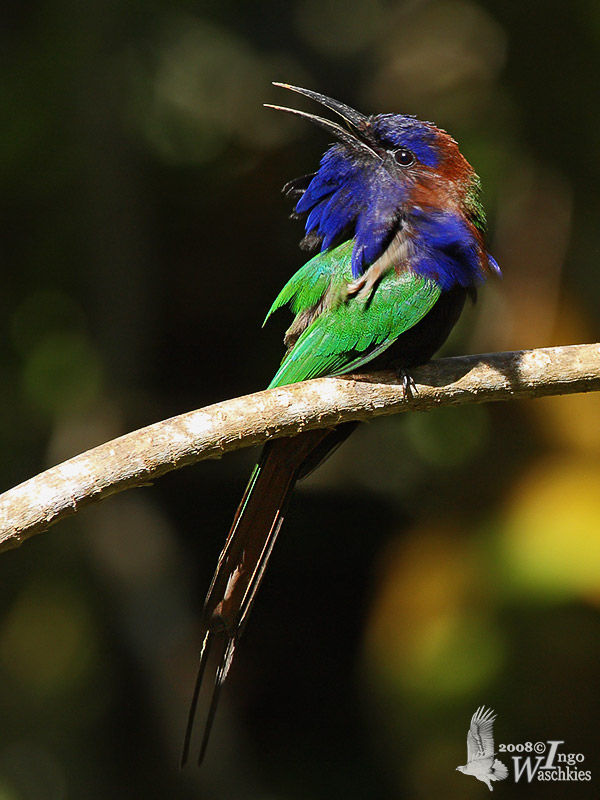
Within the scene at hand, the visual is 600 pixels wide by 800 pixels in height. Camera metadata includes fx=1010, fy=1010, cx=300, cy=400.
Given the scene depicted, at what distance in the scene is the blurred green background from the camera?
3.56 meters

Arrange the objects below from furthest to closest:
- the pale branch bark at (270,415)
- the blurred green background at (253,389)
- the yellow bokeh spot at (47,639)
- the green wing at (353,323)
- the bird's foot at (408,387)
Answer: the yellow bokeh spot at (47,639) → the blurred green background at (253,389) → the green wing at (353,323) → the bird's foot at (408,387) → the pale branch bark at (270,415)

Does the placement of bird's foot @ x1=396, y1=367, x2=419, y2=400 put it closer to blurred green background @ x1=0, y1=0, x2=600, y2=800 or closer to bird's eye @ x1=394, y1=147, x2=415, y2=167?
bird's eye @ x1=394, y1=147, x2=415, y2=167

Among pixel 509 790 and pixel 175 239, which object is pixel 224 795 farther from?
pixel 175 239

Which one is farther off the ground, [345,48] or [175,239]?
[345,48]

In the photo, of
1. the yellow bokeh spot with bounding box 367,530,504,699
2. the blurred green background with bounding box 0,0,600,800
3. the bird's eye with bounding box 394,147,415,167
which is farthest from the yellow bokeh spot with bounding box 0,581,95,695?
the bird's eye with bounding box 394,147,415,167

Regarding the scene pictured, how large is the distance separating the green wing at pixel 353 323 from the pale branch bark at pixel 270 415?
0.14 meters

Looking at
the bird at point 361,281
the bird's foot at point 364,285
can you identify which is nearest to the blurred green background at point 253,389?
the bird at point 361,281

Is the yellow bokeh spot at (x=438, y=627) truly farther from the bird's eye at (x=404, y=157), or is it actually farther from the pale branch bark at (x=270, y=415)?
the bird's eye at (x=404, y=157)

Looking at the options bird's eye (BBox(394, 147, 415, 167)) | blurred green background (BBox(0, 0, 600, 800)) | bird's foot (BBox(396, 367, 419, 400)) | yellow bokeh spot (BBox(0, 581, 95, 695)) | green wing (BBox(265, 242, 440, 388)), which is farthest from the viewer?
yellow bokeh spot (BBox(0, 581, 95, 695))

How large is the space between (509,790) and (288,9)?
3.45 meters

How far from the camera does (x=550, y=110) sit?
4.34 m

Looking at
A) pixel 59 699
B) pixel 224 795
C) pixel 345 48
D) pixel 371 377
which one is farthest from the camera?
pixel 345 48

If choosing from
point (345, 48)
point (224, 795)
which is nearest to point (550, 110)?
point (345, 48)

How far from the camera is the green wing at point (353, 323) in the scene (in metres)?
2.51
